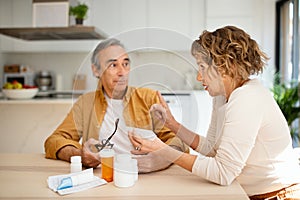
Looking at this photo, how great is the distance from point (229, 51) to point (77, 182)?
0.53 m

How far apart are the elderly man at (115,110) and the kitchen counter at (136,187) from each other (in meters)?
0.06

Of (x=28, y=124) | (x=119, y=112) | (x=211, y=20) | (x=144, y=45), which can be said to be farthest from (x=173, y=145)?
(x=211, y=20)

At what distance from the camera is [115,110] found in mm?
1014

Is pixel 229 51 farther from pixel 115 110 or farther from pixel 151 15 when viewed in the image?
pixel 151 15

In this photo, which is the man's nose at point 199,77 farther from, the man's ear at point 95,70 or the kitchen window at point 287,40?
the kitchen window at point 287,40

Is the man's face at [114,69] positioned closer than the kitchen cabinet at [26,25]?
Yes

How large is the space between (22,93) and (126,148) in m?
1.61

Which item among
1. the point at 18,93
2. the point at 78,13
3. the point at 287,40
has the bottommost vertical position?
the point at 18,93

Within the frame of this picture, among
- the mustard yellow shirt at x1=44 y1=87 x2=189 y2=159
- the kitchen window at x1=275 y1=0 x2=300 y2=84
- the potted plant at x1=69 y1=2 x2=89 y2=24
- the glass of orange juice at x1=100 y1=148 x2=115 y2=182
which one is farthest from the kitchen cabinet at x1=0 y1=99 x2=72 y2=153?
the kitchen window at x1=275 y1=0 x2=300 y2=84

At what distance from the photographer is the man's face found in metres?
0.98

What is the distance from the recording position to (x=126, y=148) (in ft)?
3.05

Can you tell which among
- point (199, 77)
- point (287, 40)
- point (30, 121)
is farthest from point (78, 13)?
point (199, 77)

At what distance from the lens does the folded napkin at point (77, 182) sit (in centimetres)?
86

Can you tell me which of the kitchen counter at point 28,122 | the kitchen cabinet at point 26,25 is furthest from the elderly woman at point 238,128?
the kitchen cabinet at point 26,25
